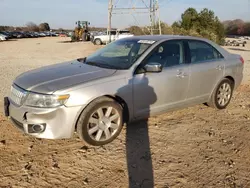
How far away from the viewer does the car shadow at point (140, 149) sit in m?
2.85

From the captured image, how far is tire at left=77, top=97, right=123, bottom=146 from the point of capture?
3395 mm

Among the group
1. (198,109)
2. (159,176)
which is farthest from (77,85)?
(198,109)

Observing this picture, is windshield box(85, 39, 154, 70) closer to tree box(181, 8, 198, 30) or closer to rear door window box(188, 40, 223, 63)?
rear door window box(188, 40, 223, 63)

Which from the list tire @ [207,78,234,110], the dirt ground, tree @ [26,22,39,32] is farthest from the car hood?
tree @ [26,22,39,32]

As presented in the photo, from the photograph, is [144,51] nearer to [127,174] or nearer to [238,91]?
[127,174]

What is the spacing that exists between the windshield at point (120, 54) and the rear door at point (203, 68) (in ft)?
3.05

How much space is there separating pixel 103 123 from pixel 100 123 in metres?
0.05

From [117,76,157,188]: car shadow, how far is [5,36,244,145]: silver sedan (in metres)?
0.02

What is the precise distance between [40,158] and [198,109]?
10.9 feet

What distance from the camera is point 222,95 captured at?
519 centimetres

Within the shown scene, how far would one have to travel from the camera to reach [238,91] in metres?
6.90

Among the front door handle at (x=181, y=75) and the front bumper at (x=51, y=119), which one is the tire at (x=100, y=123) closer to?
the front bumper at (x=51, y=119)

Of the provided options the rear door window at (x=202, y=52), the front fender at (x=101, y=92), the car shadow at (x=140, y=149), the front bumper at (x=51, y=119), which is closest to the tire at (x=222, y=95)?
the rear door window at (x=202, y=52)

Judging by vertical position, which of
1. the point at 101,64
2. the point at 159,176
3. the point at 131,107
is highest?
the point at 101,64
